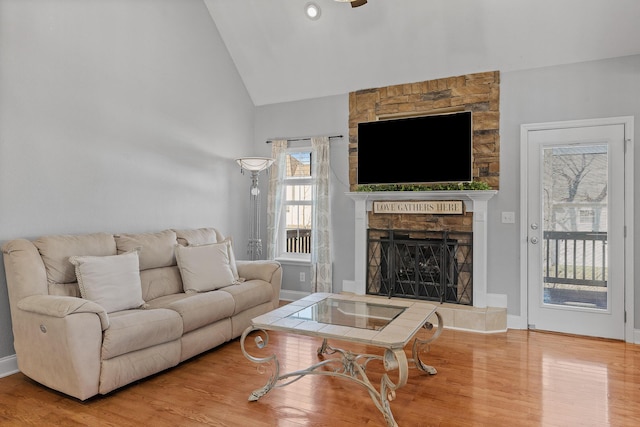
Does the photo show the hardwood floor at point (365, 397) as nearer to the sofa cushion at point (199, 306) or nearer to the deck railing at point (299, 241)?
the sofa cushion at point (199, 306)

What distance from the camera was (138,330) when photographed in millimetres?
2658

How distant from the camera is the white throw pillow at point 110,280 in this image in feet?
9.40

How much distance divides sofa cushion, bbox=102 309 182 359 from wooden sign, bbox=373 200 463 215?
266 centimetres

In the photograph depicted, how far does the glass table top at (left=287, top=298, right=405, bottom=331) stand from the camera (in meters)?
2.54

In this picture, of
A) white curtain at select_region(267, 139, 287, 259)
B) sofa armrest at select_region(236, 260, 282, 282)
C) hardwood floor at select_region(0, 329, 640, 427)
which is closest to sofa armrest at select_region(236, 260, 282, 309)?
sofa armrest at select_region(236, 260, 282, 282)

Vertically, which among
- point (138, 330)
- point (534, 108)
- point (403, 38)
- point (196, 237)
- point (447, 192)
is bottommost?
point (138, 330)

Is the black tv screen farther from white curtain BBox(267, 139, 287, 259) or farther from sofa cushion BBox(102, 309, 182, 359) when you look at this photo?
sofa cushion BBox(102, 309, 182, 359)

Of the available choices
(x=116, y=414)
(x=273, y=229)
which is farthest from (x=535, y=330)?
(x=116, y=414)

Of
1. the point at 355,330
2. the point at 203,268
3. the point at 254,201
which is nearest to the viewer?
the point at 355,330

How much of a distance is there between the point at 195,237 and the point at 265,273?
81 centimetres

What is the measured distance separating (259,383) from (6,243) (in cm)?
202

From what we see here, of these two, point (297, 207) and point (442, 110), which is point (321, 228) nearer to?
point (297, 207)

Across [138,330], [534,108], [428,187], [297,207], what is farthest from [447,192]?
[138,330]

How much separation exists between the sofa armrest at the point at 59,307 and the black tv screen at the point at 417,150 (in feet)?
10.5
